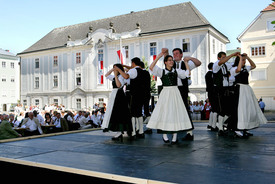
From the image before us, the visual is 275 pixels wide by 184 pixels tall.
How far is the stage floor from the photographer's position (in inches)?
131

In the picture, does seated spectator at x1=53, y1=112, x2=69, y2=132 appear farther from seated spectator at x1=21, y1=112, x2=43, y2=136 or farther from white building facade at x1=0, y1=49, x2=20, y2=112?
white building facade at x1=0, y1=49, x2=20, y2=112

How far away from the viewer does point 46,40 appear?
47.6 meters

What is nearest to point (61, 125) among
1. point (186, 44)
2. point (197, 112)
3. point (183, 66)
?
point (183, 66)

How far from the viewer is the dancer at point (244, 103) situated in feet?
21.4

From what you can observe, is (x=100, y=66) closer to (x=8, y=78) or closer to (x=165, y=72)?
(x=165, y=72)

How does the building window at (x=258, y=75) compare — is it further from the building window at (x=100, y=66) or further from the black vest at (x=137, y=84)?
the black vest at (x=137, y=84)

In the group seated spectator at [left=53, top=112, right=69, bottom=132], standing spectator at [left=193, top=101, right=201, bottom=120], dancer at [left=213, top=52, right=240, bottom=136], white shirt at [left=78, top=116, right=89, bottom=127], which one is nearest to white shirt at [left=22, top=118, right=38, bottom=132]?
seated spectator at [left=53, top=112, right=69, bottom=132]

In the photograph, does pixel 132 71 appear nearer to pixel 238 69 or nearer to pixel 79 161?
pixel 238 69

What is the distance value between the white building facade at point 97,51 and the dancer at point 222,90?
25.8 m

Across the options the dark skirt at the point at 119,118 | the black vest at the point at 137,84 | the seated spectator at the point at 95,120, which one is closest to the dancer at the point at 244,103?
the black vest at the point at 137,84

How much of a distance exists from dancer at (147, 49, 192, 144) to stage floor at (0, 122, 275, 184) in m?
0.37

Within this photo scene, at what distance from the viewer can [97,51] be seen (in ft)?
134

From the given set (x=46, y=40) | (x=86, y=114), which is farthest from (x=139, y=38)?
(x=86, y=114)

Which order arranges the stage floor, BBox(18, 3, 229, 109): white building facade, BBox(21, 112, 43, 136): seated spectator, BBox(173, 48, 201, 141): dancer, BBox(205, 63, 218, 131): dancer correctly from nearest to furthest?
1. the stage floor
2. BBox(173, 48, 201, 141): dancer
3. BBox(205, 63, 218, 131): dancer
4. BBox(21, 112, 43, 136): seated spectator
5. BBox(18, 3, 229, 109): white building facade
